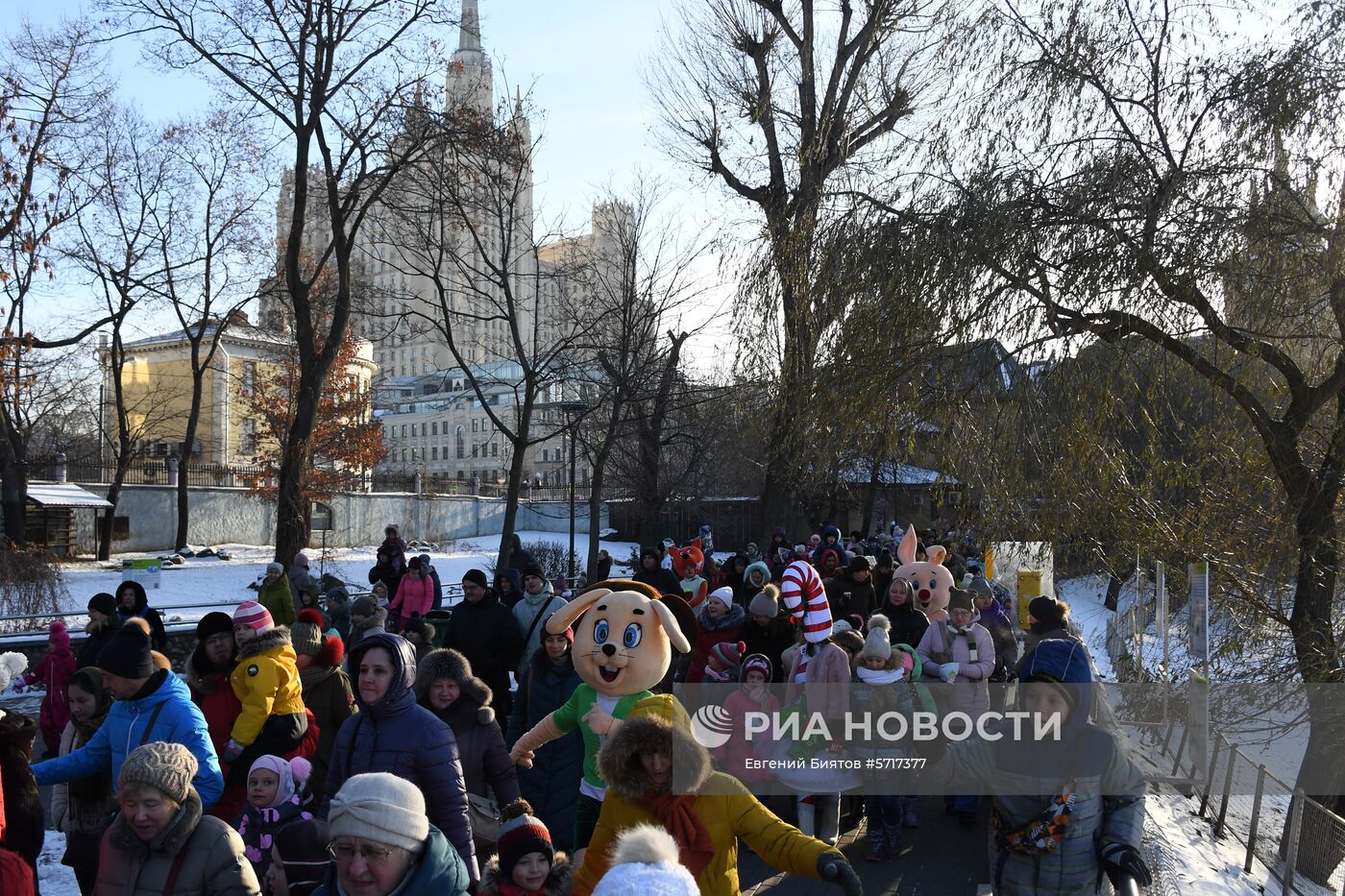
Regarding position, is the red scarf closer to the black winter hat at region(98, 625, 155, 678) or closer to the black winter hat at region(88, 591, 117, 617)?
the black winter hat at region(98, 625, 155, 678)

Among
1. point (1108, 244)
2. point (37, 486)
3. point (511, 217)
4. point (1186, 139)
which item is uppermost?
point (511, 217)

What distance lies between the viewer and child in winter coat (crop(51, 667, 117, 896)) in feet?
17.6

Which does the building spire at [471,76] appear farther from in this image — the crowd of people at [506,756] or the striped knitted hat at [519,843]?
the striped knitted hat at [519,843]

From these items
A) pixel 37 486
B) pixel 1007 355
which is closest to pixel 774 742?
pixel 1007 355

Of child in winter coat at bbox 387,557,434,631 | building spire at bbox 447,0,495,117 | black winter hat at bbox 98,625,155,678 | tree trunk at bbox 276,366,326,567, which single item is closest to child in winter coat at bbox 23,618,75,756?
black winter hat at bbox 98,625,155,678

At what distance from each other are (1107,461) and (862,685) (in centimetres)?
249

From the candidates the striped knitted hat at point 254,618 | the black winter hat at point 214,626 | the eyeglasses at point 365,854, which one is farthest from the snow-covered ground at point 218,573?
the eyeglasses at point 365,854

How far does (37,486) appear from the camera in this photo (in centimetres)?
3331

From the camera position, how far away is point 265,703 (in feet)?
18.5

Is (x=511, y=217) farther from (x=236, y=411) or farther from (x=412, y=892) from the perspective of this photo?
(x=236, y=411)

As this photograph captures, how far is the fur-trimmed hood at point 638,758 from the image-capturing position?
13.1 ft

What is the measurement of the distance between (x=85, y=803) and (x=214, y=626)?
4.00 ft

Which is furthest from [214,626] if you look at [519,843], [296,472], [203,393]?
[203,393]

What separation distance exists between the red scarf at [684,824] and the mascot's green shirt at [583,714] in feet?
4.01
